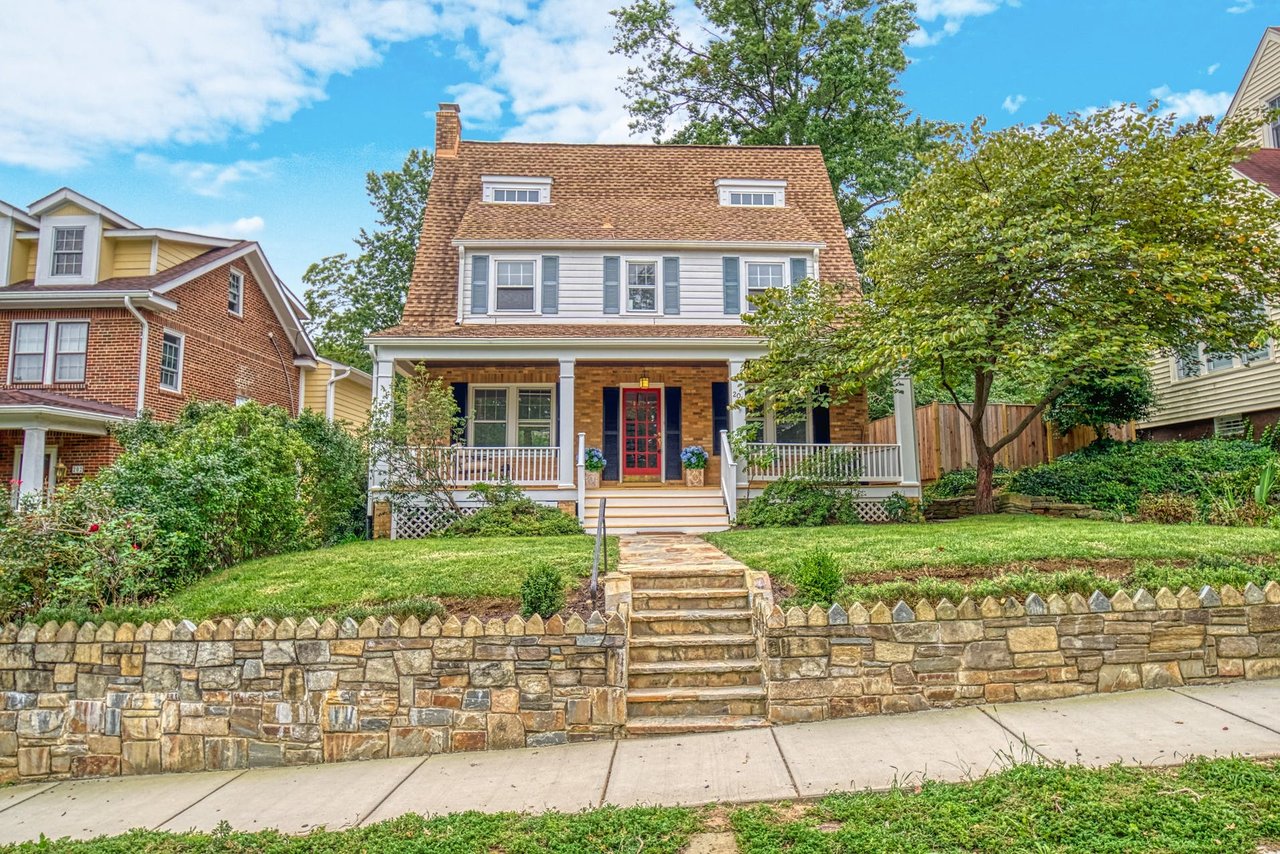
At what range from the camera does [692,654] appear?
5.80m

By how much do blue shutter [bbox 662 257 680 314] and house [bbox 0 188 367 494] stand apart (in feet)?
31.8

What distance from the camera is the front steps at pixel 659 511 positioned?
480 inches

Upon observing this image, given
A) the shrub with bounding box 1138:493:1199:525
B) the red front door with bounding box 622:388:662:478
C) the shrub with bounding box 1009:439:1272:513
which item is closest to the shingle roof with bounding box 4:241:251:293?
the red front door with bounding box 622:388:662:478

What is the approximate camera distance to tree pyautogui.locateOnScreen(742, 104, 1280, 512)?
9820mm

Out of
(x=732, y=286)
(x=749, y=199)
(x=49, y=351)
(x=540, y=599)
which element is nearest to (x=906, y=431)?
(x=732, y=286)

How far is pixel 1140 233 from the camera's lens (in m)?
10.7

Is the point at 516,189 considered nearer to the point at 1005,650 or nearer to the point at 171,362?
the point at 171,362

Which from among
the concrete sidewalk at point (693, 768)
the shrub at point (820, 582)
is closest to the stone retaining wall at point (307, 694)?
the concrete sidewalk at point (693, 768)

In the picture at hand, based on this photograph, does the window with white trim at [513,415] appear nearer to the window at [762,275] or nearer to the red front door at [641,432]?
the red front door at [641,432]

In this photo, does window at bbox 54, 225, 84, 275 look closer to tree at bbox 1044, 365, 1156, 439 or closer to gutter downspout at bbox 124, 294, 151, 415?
gutter downspout at bbox 124, 294, 151, 415

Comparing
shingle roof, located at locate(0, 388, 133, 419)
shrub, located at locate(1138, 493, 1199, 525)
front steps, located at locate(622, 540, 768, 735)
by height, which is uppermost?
shingle roof, located at locate(0, 388, 133, 419)

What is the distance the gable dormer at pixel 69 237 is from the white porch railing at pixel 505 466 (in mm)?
8761

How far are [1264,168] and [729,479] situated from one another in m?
13.5

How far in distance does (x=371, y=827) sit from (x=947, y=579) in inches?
185
